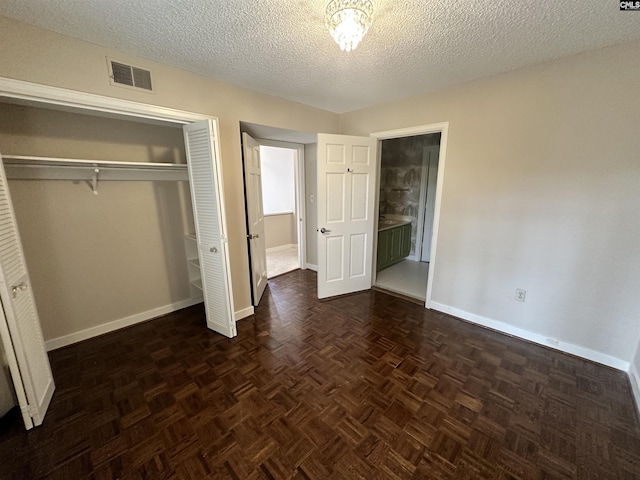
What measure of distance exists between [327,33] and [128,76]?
1545 mm

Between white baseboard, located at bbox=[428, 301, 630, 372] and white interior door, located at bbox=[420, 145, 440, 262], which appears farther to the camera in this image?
white interior door, located at bbox=[420, 145, 440, 262]

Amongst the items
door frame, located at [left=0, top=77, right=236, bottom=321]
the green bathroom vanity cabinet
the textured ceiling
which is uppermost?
the textured ceiling

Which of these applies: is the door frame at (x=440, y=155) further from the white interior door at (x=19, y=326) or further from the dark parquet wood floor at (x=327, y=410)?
the white interior door at (x=19, y=326)

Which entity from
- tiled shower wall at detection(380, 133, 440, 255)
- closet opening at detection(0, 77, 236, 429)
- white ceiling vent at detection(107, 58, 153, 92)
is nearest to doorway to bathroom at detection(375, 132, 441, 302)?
tiled shower wall at detection(380, 133, 440, 255)

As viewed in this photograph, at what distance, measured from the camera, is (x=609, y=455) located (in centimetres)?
137

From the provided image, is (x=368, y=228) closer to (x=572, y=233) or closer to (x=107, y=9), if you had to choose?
(x=572, y=233)

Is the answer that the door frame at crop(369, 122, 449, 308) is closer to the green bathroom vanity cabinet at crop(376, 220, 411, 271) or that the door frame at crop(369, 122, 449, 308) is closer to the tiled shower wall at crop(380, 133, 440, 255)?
the green bathroom vanity cabinet at crop(376, 220, 411, 271)

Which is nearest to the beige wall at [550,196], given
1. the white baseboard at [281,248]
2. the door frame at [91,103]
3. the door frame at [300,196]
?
the door frame at [300,196]

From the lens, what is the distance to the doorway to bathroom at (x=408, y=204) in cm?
432

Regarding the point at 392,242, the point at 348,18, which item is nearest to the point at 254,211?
the point at 348,18

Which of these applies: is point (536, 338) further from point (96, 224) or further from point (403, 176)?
point (96, 224)

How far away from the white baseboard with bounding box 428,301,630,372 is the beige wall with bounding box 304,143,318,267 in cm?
207

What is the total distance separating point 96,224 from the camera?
2375 mm

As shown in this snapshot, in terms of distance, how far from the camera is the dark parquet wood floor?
1.33m
